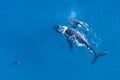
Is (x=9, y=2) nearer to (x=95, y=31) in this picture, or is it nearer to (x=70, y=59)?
(x=95, y=31)

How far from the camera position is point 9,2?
44.2 feet

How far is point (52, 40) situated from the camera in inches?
656

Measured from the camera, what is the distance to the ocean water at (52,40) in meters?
14.2

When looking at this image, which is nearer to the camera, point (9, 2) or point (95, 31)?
point (9, 2)

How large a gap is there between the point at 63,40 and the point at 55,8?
9.12ft

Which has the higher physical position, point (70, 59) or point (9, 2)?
point (70, 59)

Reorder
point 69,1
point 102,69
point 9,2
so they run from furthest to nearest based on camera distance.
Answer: point 102,69 < point 69,1 < point 9,2

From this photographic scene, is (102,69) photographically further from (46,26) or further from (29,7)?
(29,7)

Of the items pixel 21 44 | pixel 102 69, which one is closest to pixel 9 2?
pixel 21 44

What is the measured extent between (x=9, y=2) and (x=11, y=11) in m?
0.53

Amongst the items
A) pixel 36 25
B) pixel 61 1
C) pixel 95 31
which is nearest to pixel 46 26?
pixel 36 25

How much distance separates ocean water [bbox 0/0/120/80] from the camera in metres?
14.2

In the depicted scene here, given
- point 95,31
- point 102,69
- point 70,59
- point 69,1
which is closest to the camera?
point 69,1

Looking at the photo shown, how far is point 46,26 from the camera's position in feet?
49.4
